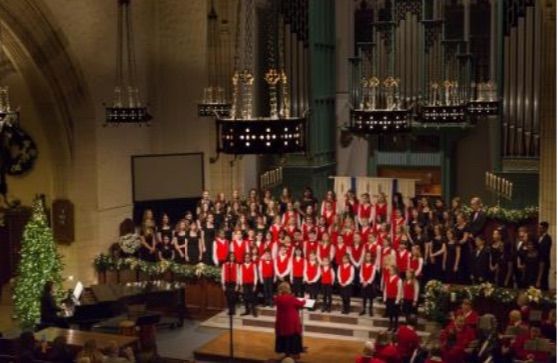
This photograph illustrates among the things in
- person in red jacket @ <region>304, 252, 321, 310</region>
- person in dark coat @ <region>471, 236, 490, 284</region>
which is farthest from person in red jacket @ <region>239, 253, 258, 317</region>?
person in dark coat @ <region>471, 236, 490, 284</region>

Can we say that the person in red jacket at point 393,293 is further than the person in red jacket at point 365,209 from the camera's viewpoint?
No

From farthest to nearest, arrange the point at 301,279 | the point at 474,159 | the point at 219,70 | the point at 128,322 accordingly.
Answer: the point at 474,159, the point at 219,70, the point at 301,279, the point at 128,322

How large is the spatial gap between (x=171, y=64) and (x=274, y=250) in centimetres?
646

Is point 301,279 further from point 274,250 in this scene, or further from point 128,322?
point 128,322

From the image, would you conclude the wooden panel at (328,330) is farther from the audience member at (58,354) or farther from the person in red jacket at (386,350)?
the audience member at (58,354)

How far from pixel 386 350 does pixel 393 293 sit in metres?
3.77

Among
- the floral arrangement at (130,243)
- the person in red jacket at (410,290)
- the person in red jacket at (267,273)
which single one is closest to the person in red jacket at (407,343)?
the person in red jacket at (410,290)

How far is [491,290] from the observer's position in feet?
48.6

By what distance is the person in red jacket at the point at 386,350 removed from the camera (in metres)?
11.4

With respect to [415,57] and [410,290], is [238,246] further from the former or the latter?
[415,57]

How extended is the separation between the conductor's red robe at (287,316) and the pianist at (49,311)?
3.89m

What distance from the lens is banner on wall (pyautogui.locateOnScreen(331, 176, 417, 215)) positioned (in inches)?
801

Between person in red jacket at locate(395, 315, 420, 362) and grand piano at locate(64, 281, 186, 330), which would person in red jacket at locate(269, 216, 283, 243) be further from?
person in red jacket at locate(395, 315, 420, 362)

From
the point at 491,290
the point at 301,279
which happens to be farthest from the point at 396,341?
the point at 301,279
